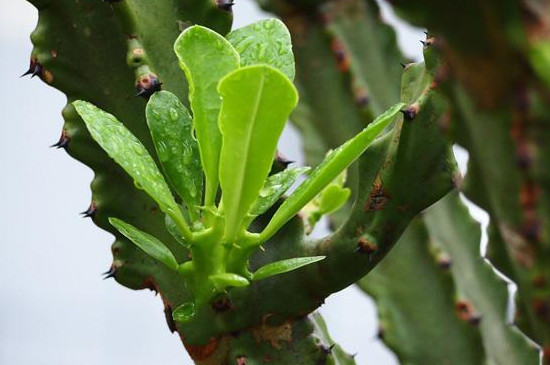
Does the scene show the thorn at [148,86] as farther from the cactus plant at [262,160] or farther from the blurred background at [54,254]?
the blurred background at [54,254]

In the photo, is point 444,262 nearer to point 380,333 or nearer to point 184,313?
point 380,333

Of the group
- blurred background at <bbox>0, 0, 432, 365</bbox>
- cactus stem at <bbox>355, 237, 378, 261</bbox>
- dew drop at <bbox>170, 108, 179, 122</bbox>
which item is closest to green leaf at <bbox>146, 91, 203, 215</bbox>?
dew drop at <bbox>170, 108, 179, 122</bbox>

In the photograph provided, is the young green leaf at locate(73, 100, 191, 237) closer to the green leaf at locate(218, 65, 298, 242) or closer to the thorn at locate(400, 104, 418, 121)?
the green leaf at locate(218, 65, 298, 242)

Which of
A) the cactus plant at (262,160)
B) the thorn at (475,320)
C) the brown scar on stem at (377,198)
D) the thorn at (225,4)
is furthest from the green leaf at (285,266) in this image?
the thorn at (475,320)

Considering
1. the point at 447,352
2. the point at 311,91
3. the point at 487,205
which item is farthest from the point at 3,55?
the point at 487,205

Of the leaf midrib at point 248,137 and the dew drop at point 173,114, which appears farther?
the dew drop at point 173,114

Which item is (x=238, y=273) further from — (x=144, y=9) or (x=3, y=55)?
(x=3, y=55)

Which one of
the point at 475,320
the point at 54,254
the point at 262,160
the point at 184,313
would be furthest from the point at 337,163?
the point at 54,254

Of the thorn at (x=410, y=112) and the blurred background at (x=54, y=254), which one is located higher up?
the thorn at (x=410, y=112)
